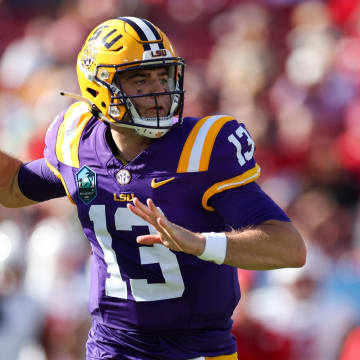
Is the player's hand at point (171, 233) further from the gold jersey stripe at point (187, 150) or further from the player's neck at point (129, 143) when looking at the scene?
the player's neck at point (129, 143)

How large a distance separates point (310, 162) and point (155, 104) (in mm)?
3722

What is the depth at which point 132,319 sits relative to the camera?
11.6 feet

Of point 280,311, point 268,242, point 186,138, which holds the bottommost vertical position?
point 280,311

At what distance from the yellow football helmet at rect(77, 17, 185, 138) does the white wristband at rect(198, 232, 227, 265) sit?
1.91 ft

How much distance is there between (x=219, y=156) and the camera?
131 inches

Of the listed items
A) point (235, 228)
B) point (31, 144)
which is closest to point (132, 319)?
point (235, 228)

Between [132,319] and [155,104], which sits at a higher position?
[155,104]

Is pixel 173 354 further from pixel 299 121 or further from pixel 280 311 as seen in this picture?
pixel 299 121

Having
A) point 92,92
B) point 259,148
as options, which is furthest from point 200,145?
point 259,148

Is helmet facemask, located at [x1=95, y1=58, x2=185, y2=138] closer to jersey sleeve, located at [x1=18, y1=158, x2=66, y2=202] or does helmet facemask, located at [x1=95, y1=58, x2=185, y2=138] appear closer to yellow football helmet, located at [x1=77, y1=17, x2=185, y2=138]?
yellow football helmet, located at [x1=77, y1=17, x2=185, y2=138]

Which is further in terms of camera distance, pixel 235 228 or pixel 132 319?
pixel 132 319

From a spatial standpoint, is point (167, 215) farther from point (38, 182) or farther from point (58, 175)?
point (38, 182)

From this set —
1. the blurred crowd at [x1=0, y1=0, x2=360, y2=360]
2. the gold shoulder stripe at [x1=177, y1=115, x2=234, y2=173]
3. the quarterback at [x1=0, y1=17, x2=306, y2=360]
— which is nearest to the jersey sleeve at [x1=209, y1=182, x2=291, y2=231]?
the quarterback at [x1=0, y1=17, x2=306, y2=360]

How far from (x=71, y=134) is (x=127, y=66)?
0.44m
